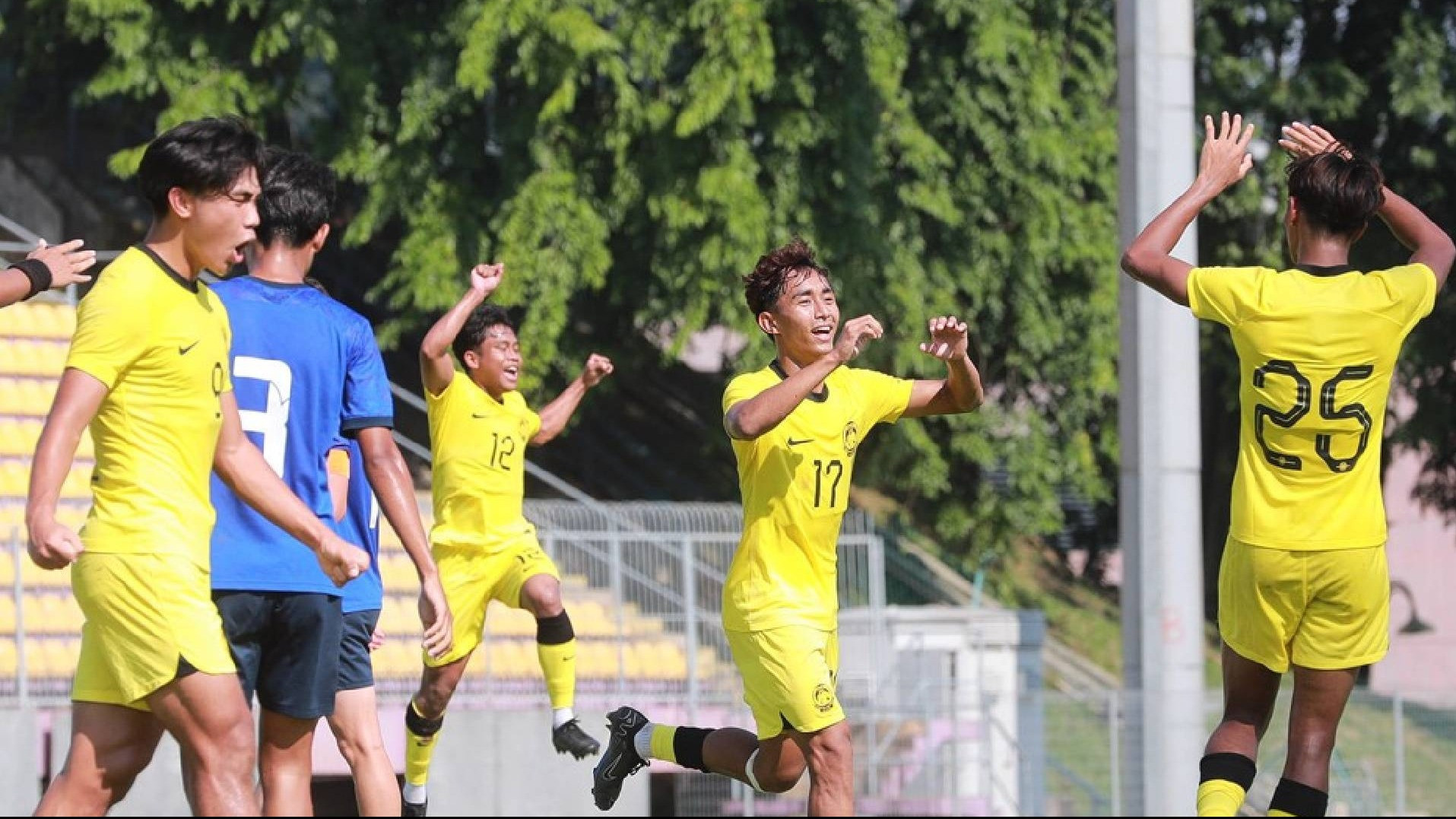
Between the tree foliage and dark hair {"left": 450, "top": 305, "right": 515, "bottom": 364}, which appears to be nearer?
dark hair {"left": 450, "top": 305, "right": 515, "bottom": 364}

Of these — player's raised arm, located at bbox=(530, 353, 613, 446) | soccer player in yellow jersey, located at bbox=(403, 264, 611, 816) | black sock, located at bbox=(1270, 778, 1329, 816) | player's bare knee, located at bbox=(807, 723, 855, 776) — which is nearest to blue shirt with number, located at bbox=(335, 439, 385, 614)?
soccer player in yellow jersey, located at bbox=(403, 264, 611, 816)

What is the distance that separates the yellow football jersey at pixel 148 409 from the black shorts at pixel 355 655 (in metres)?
1.78

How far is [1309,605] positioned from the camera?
642 cm

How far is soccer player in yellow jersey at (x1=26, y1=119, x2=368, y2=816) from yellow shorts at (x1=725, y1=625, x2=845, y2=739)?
2.10 meters

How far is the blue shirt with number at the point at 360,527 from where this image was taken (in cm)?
760

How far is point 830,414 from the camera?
764 centimetres

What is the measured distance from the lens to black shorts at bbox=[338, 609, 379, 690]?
7.34m

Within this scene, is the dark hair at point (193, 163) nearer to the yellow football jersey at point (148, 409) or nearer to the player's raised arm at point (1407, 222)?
the yellow football jersey at point (148, 409)

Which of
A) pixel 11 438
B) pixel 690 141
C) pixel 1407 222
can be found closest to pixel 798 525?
pixel 1407 222

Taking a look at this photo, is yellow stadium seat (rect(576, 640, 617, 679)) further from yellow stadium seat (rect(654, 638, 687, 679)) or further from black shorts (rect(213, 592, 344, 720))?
black shorts (rect(213, 592, 344, 720))

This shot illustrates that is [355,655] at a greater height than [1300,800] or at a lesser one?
greater

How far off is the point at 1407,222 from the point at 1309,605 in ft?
4.23

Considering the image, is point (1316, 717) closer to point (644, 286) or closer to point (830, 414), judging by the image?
point (830, 414)

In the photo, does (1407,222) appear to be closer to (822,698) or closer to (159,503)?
(822,698)
